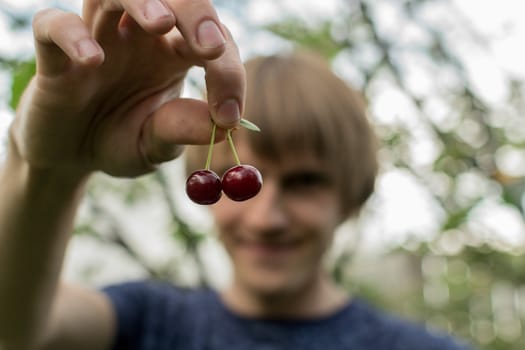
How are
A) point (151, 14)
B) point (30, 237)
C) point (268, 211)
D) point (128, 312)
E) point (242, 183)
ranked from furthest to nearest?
point (128, 312) < point (268, 211) < point (30, 237) < point (242, 183) < point (151, 14)

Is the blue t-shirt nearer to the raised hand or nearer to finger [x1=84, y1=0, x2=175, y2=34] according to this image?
the raised hand

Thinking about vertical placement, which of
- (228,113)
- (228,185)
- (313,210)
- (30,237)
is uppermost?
(228,113)

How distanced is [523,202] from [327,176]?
64 cm

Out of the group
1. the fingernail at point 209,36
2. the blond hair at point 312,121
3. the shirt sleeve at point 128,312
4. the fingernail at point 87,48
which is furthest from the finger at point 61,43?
the shirt sleeve at point 128,312

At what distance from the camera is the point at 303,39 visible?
318 centimetres

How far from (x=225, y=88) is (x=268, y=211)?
105 cm

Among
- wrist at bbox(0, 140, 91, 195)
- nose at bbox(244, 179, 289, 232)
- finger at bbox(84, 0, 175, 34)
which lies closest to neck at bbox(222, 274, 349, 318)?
nose at bbox(244, 179, 289, 232)

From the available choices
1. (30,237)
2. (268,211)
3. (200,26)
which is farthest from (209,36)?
(268,211)

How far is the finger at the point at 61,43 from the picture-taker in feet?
2.42

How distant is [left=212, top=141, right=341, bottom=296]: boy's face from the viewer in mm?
1821

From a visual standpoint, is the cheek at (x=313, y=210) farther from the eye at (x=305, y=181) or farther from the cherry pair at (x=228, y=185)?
the cherry pair at (x=228, y=185)

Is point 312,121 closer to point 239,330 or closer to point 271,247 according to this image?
point 271,247

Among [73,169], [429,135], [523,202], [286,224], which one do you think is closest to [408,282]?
[429,135]

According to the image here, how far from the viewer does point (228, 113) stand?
79 centimetres
